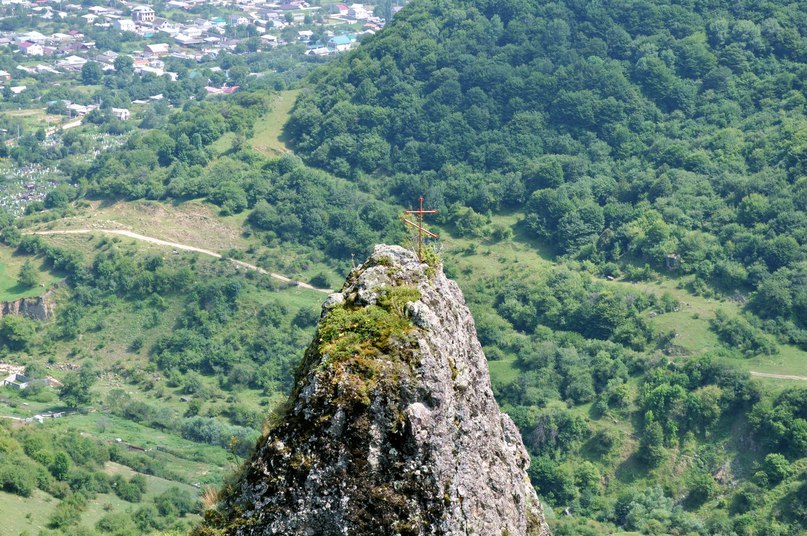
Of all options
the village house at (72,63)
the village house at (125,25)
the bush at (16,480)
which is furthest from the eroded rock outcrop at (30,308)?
the village house at (125,25)

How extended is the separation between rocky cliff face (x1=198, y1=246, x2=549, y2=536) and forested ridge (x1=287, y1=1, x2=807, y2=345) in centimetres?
4962

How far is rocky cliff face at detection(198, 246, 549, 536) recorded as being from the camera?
43.0ft

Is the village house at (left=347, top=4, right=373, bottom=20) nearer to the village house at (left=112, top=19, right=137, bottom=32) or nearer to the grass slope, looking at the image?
the village house at (left=112, top=19, right=137, bottom=32)

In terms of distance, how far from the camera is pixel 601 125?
3147 inches

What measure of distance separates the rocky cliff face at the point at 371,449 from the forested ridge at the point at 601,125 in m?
49.6

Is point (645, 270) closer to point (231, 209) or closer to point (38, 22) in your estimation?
point (231, 209)

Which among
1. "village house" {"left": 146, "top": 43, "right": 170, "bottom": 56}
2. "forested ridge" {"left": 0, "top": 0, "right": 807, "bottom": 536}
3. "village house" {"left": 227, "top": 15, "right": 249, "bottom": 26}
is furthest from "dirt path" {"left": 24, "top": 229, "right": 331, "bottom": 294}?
"village house" {"left": 227, "top": 15, "right": 249, "bottom": 26}

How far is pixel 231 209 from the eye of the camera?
246 feet

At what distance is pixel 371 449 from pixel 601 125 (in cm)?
6931

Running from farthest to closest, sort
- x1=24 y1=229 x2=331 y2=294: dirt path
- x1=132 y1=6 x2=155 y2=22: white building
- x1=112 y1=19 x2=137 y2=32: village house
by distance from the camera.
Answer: x1=132 y1=6 x2=155 y2=22: white building → x1=112 y1=19 x2=137 y2=32: village house → x1=24 y1=229 x2=331 y2=294: dirt path

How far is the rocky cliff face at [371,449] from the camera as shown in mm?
13109

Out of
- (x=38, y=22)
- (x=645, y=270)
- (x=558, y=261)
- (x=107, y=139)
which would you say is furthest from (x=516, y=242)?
(x=38, y=22)

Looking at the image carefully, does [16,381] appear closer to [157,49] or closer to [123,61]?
[123,61]

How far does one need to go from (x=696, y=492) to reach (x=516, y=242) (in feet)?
77.5
